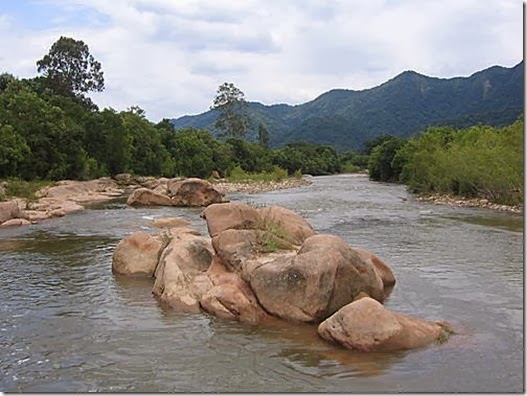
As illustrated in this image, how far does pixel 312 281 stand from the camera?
35.9ft

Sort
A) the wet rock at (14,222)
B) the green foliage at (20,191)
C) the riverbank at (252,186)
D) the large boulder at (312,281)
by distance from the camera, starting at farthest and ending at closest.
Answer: the riverbank at (252,186) → the green foliage at (20,191) → the wet rock at (14,222) → the large boulder at (312,281)

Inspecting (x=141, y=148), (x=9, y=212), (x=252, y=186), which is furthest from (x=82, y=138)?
(x=9, y=212)

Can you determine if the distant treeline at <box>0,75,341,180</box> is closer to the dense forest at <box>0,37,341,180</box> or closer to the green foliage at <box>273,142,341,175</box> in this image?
the dense forest at <box>0,37,341,180</box>

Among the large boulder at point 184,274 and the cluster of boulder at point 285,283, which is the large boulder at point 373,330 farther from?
the large boulder at point 184,274

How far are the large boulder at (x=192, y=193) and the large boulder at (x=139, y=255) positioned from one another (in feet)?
69.0

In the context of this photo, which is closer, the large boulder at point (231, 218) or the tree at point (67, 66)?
the large boulder at point (231, 218)

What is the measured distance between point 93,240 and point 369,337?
586 inches

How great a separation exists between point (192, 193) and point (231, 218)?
2221 cm

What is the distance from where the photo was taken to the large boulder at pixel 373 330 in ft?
30.8

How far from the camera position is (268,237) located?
1354 cm

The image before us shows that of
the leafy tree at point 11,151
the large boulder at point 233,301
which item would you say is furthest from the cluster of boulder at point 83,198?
the large boulder at point 233,301

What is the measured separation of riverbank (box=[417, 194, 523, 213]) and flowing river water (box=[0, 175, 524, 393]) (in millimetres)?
15675

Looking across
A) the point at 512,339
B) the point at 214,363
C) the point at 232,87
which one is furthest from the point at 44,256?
the point at 232,87

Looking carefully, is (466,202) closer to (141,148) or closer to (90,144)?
(90,144)
